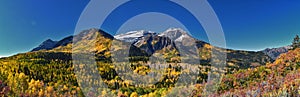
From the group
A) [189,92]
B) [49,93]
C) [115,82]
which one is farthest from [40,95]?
[115,82]

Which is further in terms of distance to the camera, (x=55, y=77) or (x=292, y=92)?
(x=55, y=77)

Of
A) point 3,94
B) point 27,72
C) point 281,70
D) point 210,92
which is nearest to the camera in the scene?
point 3,94

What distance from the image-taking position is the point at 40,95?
82.7ft

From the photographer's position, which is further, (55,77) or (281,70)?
(55,77)

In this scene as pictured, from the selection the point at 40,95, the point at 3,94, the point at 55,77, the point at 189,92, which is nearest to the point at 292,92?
the point at 189,92

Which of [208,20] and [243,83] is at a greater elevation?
[208,20]

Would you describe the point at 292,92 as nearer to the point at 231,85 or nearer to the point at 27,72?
the point at 231,85

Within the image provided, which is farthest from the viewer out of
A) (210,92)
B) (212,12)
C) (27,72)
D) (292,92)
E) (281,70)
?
(27,72)

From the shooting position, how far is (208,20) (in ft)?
63.7

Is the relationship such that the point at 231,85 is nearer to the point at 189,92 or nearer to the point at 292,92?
the point at 189,92

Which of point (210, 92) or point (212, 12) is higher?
point (212, 12)

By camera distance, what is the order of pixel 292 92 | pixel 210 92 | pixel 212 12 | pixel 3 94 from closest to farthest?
pixel 292 92 < pixel 3 94 < pixel 212 12 < pixel 210 92

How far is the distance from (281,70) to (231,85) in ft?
16.4

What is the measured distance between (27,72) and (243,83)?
44.6 metres
